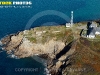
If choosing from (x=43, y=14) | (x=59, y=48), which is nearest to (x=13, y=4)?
(x=43, y=14)

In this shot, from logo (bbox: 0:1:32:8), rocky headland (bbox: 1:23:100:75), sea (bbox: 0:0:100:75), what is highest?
logo (bbox: 0:1:32:8)

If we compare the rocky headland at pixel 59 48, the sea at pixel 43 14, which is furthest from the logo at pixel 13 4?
the rocky headland at pixel 59 48

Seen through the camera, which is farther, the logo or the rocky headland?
the logo

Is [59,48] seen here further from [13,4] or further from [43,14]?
[13,4]

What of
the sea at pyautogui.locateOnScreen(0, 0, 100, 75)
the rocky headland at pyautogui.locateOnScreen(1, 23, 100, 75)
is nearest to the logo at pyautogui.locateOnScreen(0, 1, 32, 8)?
the sea at pyautogui.locateOnScreen(0, 0, 100, 75)

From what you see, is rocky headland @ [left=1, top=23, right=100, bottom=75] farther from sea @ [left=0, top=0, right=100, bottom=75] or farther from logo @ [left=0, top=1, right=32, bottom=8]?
logo @ [left=0, top=1, right=32, bottom=8]

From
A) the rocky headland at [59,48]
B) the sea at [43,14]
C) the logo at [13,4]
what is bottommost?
the rocky headland at [59,48]

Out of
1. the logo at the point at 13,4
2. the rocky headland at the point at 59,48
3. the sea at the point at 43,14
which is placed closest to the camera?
the rocky headland at the point at 59,48

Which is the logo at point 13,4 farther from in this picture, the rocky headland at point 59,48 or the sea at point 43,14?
the rocky headland at point 59,48

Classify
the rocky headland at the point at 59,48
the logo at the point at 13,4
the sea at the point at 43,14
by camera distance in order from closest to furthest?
the rocky headland at the point at 59,48 → the sea at the point at 43,14 → the logo at the point at 13,4

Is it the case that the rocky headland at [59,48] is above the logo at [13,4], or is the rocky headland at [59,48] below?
below

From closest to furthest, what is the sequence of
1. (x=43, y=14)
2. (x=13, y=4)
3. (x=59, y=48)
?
(x=59, y=48)
(x=13, y=4)
(x=43, y=14)

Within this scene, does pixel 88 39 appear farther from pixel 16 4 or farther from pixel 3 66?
pixel 16 4
